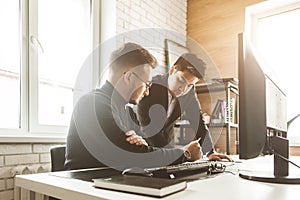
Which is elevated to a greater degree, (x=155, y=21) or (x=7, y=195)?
(x=155, y=21)

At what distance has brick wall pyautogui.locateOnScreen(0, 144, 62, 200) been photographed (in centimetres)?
175

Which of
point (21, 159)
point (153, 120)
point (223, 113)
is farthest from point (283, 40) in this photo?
point (21, 159)

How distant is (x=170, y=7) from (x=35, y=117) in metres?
2.00

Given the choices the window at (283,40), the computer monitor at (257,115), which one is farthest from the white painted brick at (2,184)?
the window at (283,40)

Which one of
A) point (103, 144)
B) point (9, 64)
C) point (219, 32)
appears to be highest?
point (219, 32)

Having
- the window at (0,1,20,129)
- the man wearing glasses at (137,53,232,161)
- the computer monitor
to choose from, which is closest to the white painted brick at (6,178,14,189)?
the window at (0,1,20,129)

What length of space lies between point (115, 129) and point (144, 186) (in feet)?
1.88

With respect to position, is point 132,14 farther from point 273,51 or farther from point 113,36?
point 273,51

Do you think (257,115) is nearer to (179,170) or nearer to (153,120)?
(179,170)

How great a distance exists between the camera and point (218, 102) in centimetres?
292

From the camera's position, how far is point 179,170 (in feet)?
3.34

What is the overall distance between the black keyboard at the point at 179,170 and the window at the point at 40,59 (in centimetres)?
130

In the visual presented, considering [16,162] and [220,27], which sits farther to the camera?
[220,27]

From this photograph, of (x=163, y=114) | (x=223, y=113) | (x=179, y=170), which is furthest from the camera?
(x=223, y=113)
